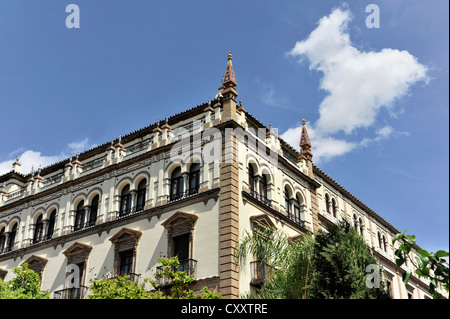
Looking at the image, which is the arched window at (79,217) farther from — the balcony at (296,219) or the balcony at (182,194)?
the balcony at (296,219)

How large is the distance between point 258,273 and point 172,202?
18.8ft

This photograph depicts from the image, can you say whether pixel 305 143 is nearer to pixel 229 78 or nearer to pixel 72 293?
pixel 229 78

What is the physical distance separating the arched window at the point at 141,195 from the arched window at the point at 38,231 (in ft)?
25.1

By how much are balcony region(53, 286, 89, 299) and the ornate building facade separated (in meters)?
0.07

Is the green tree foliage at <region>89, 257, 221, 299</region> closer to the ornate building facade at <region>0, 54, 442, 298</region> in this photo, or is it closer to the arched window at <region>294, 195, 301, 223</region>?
the ornate building facade at <region>0, 54, 442, 298</region>

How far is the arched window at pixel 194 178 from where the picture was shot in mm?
26703

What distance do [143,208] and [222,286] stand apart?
7293 mm

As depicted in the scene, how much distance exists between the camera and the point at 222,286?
2311cm

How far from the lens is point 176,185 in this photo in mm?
27609

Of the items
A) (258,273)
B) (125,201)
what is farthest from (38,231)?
(258,273)

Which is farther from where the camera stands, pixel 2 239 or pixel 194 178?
pixel 2 239

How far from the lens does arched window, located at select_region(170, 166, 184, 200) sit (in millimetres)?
27188
